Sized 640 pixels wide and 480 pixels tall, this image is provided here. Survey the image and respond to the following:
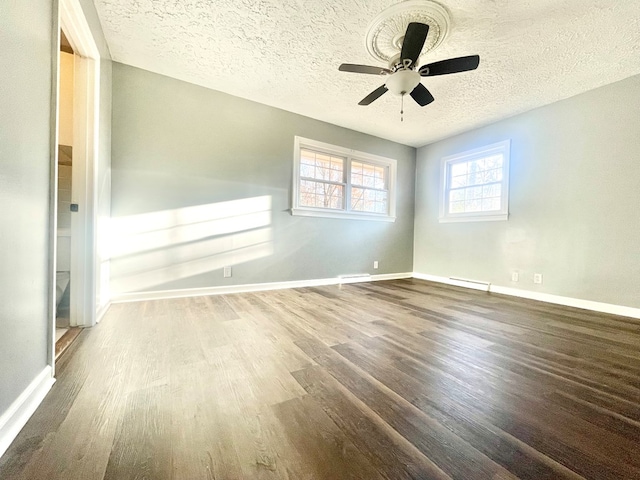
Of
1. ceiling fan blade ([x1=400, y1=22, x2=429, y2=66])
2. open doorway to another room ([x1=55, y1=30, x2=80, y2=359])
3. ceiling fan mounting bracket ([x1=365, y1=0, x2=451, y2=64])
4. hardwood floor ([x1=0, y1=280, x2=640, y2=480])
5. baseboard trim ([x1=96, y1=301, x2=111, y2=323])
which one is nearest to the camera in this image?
hardwood floor ([x1=0, y1=280, x2=640, y2=480])

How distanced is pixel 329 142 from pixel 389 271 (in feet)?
8.39

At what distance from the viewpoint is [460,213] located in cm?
409

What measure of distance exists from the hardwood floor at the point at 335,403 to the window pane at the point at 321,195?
2.11 meters

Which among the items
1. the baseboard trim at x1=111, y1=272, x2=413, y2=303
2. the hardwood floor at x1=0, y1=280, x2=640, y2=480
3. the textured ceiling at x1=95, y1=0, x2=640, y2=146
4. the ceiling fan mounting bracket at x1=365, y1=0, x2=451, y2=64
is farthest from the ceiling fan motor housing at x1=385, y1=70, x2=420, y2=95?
the baseboard trim at x1=111, y1=272, x2=413, y2=303

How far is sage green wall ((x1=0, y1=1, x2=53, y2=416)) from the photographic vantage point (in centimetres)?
86

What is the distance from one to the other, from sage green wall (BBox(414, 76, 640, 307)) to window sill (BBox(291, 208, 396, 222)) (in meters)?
1.36

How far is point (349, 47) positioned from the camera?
2.26 metres

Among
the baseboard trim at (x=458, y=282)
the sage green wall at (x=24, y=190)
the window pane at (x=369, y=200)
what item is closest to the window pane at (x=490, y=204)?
the baseboard trim at (x=458, y=282)

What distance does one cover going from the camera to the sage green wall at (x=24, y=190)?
0.86 meters

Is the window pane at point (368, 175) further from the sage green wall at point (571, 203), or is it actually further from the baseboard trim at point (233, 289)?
the baseboard trim at point (233, 289)

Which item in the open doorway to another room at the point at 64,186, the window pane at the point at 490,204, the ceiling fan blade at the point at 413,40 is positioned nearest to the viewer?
the ceiling fan blade at the point at 413,40

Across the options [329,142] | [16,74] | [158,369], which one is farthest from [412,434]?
[329,142]

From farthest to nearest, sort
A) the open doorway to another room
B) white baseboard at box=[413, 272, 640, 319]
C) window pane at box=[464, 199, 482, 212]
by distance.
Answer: window pane at box=[464, 199, 482, 212], white baseboard at box=[413, 272, 640, 319], the open doorway to another room

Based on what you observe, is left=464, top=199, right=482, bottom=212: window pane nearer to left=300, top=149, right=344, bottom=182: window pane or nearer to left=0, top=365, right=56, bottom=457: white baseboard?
left=300, top=149, right=344, bottom=182: window pane
